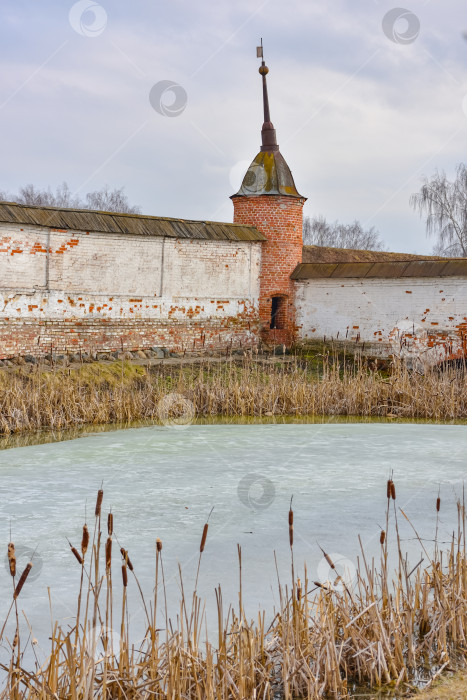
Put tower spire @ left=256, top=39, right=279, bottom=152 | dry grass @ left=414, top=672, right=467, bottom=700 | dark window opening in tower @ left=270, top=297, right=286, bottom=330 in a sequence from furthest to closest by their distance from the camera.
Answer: tower spire @ left=256, top=39, right=279, bottom=152
dark window opening in tower @ left=270, top=297, right=286, bottom=330
dry grass @ left=414, top=672, right=467, bottom=700

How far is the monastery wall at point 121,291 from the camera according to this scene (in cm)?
1463

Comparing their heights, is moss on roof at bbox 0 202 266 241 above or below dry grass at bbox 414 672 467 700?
above

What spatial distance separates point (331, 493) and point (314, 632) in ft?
9.14

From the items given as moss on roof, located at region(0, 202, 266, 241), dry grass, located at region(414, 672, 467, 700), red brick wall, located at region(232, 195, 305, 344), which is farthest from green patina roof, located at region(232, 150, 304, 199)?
dry grass, located at region(414, 672, 467, 700)

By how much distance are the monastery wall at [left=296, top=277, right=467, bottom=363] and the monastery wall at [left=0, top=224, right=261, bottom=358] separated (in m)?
1.47

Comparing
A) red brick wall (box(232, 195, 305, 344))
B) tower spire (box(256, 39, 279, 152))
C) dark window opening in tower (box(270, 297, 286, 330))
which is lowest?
dark window opening in tower (box(270, 297, 286, 330))

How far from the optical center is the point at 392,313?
17031 mm

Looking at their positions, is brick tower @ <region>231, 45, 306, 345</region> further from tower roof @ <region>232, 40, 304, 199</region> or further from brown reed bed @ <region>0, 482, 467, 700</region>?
brown reed bed @ <region>0, 482, 467, 700</region>

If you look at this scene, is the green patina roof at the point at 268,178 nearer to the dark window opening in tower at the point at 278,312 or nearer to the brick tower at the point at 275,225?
the brick tower at the point at 275,225

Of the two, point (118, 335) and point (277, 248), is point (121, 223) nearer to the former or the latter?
point (118, 335)

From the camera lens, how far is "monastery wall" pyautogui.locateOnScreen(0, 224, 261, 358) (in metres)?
14.6

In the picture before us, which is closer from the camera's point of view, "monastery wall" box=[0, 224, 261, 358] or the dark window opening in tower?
"monastery wall" box=[0, 224, 261, 358]

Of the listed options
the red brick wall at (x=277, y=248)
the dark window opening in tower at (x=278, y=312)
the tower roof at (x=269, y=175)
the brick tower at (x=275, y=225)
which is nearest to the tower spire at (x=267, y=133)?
the tower roof at (x=269, y=175)

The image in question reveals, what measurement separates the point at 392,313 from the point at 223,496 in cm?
1214
